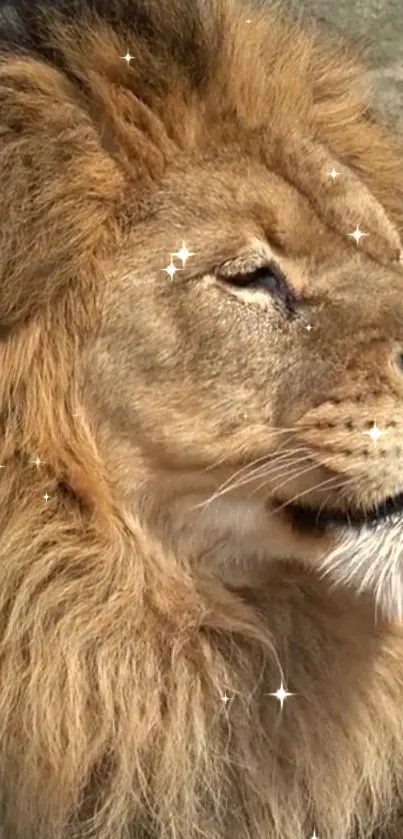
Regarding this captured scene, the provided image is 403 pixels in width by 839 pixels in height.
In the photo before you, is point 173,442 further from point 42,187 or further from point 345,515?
point 42,187

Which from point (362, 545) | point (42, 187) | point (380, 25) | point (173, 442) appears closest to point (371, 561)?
point (362, 545)

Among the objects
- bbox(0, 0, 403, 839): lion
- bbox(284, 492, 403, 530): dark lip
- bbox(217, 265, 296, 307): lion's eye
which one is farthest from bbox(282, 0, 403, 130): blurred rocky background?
bbox(284, 492, 403, 530): dark lip

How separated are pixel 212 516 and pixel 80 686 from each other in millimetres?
246

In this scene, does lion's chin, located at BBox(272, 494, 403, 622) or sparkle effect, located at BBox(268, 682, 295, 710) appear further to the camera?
sparkle effect, located at BBox(268, 682, 295, 710)

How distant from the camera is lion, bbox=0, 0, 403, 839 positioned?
1431 mm

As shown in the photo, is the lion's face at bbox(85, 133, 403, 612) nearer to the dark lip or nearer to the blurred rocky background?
the dark lip

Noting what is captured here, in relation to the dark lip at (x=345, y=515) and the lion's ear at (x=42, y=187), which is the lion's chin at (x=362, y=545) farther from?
the lion's ear at (x=42, y=187)

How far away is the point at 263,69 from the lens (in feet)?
5.52

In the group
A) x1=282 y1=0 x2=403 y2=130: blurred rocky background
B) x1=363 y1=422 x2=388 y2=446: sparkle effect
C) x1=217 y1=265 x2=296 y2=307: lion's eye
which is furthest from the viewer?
x1=282 y1=0 x2=403 y2=130: blurred rocky background

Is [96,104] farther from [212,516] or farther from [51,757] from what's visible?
[51,757]

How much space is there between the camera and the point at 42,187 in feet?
4.70

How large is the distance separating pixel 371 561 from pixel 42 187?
1.81ft

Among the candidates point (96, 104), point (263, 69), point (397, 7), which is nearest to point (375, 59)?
point (397, 7)

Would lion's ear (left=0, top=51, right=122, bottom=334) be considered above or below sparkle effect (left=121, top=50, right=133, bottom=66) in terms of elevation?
below
